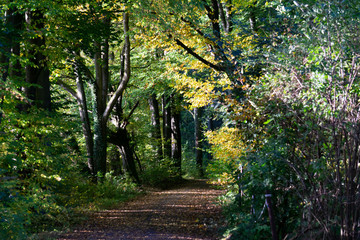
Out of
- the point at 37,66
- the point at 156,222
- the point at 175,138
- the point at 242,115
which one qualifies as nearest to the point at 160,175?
the point at 175,138

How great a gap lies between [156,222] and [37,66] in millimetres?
5271

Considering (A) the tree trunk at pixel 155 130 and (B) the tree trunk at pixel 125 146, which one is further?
(A) the tree trunk at pixel 155 130

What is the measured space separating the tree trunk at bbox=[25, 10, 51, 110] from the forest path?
137 inches

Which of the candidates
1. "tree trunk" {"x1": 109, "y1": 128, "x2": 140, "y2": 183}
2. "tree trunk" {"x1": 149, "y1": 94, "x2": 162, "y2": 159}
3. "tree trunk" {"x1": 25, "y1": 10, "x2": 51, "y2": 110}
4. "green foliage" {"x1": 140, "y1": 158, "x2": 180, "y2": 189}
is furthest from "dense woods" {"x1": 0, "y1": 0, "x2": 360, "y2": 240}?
"tree trunk" {"x1": 149, "y1": 94, "x2": 162, "y2": 159}

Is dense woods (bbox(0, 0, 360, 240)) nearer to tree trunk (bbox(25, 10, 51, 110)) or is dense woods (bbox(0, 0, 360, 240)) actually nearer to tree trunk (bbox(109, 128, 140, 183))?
tree trunk (bbox(25, 10, 51, 110))

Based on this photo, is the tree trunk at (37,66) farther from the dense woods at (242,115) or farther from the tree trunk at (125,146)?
the tree trunk at (125,146)

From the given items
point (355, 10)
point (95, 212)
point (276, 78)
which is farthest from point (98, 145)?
point (355, 10)

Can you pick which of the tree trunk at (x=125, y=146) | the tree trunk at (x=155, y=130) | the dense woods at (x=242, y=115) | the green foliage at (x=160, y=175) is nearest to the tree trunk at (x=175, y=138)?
the tree trunk at (x=155, y=130)

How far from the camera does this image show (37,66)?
9.07 metres

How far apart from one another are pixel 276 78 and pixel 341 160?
182 cm

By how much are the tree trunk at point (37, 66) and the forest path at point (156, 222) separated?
3481mm

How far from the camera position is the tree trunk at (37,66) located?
29.7ft

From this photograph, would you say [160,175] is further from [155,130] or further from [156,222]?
[156,222]

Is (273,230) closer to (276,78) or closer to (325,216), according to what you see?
(325,216)
